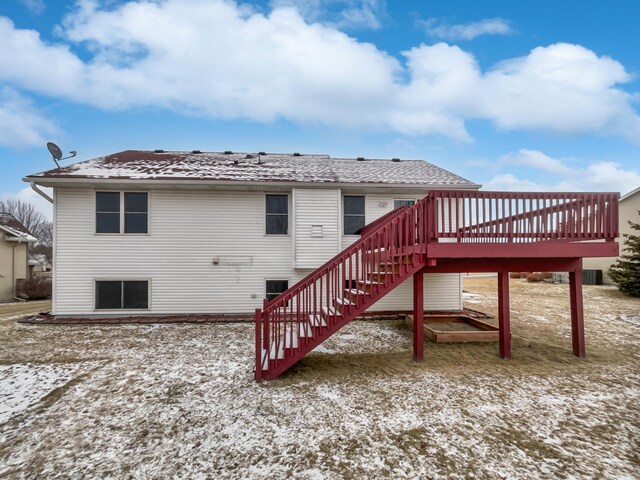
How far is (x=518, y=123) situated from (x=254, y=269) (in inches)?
1039

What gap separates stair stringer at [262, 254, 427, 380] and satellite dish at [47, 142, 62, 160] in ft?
31.9

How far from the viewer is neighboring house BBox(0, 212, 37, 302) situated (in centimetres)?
1814

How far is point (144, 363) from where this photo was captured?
5176 millimetres

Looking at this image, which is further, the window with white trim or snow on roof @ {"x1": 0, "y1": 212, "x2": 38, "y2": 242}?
snow on roof @ {"x1": 0, "y1": 212, "x2": 38, "y2": 242}

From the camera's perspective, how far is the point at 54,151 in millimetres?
8891

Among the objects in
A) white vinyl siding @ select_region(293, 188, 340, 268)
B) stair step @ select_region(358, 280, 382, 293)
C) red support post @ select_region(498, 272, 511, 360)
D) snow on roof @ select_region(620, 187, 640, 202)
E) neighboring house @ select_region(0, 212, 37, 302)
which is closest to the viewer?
stair step @ select_region(358, 280, 382, 293)

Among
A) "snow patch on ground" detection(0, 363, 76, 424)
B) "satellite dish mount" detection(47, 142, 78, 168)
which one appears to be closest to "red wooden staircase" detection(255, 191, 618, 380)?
"snow patch on ground" detection(0, 363, 76, 424)

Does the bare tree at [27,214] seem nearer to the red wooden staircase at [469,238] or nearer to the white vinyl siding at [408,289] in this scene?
the white vinyl siding at [408,289]

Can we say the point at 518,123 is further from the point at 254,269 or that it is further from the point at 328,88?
the point at 254,269

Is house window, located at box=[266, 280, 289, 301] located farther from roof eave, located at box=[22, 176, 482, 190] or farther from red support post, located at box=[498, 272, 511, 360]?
red support post, located at box=[498, 272, 511, 360]

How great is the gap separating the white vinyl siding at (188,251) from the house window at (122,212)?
0.19 metres

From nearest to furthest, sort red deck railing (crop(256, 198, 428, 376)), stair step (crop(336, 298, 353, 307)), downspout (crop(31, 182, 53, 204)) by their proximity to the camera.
→ 1. red deck railing (crop(256, 198, 428, 376))
2. stair step (crop(336, 298, 353, 307))
3. downspout (crop(31, 182, 53, 204))

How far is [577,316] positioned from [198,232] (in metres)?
9.40

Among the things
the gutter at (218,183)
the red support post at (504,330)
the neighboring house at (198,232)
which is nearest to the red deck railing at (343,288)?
the red support post at (504,330)
